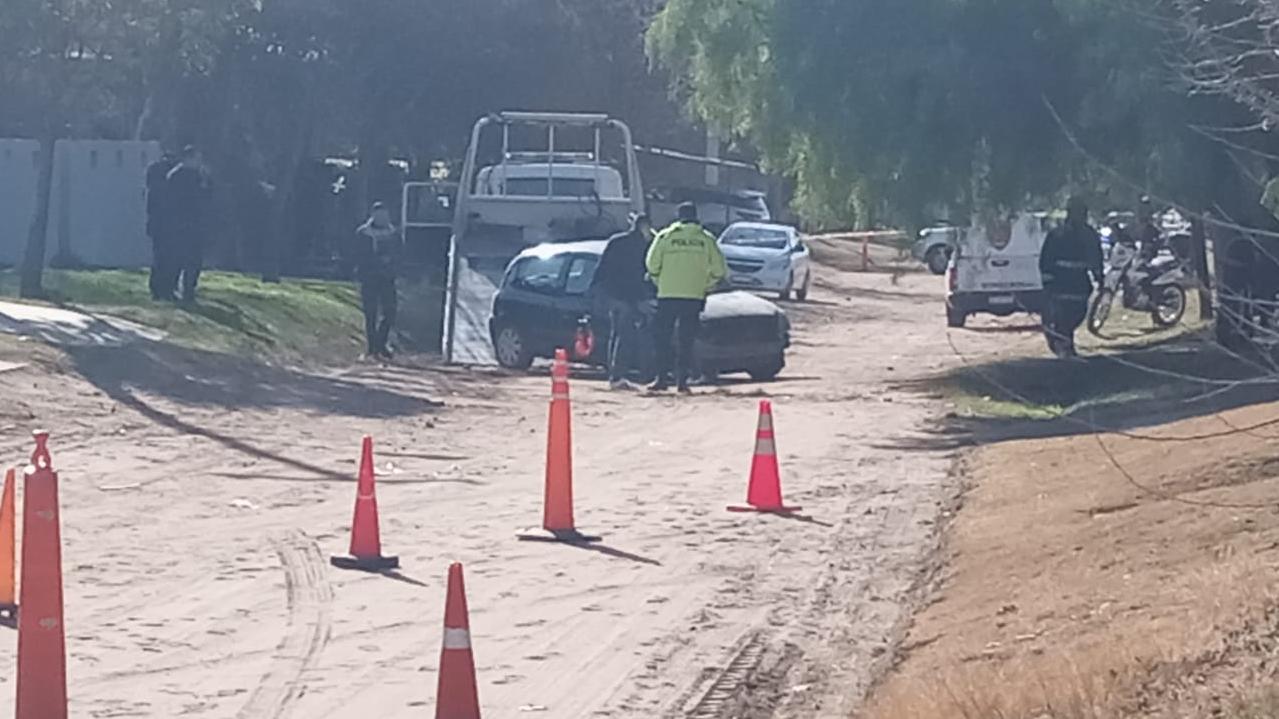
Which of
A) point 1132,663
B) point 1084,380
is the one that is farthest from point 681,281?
point 1132,663

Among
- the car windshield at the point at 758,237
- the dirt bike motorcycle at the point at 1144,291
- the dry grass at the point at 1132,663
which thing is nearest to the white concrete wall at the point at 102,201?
the dirt bike motorcycle at the point at 1144,291

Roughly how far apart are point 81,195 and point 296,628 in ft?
82.2

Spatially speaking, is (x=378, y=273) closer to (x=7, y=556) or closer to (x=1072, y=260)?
(x=1072, y=260)

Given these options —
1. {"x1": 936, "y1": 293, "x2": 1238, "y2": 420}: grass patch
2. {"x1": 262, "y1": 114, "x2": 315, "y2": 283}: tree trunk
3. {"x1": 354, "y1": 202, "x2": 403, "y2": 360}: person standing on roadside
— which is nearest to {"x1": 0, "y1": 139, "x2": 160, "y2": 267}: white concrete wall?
{"x1": 262, "y1": 114, "x2": 315, "y2": 283}: tree trunk

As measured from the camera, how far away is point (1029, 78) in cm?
2038

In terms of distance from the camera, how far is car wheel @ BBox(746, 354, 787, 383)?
25953 millimetres

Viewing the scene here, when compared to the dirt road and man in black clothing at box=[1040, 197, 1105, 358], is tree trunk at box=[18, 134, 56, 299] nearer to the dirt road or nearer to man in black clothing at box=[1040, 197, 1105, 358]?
the dirt road

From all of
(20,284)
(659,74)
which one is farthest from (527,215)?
(659,74)

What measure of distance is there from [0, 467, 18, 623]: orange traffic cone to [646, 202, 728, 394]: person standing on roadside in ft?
42.3

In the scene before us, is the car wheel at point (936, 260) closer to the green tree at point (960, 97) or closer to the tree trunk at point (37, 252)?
the tree trunk at point (37, 252)

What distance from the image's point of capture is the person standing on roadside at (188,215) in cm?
2647

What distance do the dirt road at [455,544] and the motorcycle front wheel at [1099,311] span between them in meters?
8.26

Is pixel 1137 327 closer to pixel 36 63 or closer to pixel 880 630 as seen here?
pixel 36 63

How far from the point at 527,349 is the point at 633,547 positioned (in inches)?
533
